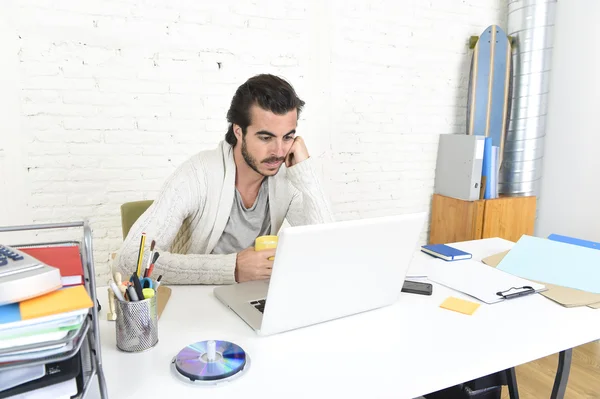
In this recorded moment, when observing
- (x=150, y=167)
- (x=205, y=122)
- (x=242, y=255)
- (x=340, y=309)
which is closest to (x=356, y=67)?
(x=205, y=122)

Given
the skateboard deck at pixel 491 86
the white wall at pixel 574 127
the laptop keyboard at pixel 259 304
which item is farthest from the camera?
the skateboard deck at pixel 491 86

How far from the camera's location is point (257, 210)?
1.75 meters

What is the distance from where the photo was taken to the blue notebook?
60.3 inches

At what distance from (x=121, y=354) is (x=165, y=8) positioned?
1943 millimetres

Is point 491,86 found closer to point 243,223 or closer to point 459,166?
point 459,166

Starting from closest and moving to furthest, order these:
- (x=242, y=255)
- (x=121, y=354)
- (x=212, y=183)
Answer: (x=121, y=354) → (x=242, y=255) → (x=212, y=183)

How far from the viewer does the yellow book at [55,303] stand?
569mm

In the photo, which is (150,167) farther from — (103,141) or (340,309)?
(340,309)

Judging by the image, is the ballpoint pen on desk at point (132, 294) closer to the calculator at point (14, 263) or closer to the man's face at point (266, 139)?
the calculator at point (14, 263)

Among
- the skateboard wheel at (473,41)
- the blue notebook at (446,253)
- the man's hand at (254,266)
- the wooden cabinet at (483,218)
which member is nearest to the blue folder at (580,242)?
the blue notebook at (446,253)

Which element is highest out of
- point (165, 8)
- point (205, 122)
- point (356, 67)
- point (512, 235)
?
point (165, 8)

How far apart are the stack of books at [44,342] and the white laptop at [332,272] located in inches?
14.7

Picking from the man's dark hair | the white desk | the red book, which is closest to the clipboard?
the white desk

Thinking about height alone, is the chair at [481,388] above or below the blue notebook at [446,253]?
below
